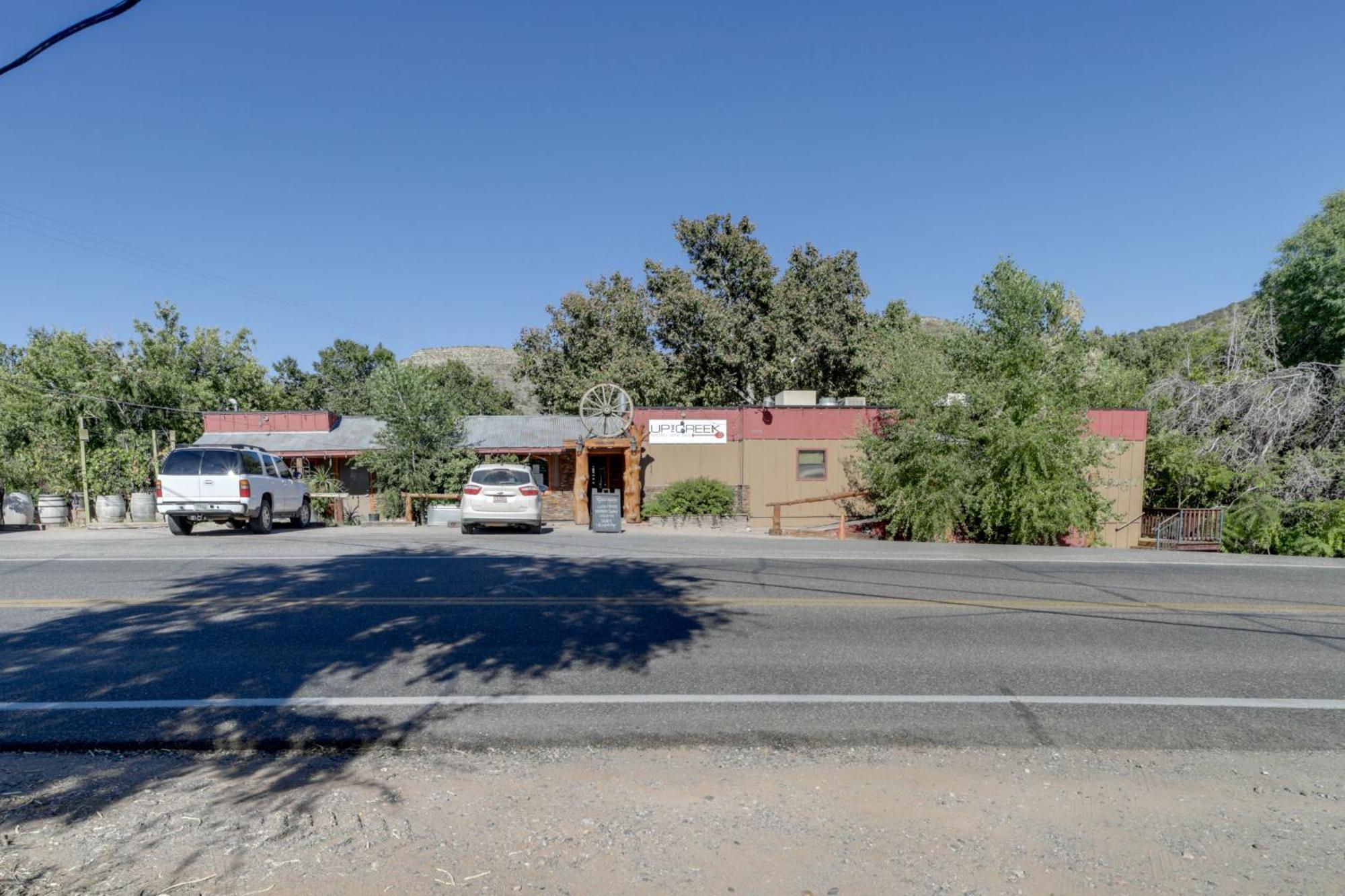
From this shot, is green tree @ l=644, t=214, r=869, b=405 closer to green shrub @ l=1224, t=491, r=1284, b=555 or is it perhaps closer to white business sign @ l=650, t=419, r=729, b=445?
white business sign @ l=650, t=419, r=729, b=445

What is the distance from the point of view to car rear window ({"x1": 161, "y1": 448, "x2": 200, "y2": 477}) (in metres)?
17.3

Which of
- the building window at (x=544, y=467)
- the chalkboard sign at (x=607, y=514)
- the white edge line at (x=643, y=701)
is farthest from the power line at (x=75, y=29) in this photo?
the building window at (x=544, y=467)

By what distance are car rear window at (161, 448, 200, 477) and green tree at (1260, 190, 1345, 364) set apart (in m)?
33.9

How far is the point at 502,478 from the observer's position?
1861 cm

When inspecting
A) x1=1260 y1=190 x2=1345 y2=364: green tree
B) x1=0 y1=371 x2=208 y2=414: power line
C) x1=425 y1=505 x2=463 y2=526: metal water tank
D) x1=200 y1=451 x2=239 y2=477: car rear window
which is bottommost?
x1=425 y1=505 x2=463 y2=526: metal water tank

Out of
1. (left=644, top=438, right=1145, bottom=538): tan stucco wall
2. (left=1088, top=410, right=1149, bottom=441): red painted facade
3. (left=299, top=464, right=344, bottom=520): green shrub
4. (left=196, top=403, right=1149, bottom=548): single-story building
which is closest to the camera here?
(left=1088, top=410, right=1149, bottom=441): red painted facade

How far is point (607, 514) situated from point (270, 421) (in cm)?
1781

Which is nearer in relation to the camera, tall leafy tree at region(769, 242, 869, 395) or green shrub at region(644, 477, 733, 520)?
green shrub at region(644, 477, 733, 520)

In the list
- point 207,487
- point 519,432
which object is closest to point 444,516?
point 207,487

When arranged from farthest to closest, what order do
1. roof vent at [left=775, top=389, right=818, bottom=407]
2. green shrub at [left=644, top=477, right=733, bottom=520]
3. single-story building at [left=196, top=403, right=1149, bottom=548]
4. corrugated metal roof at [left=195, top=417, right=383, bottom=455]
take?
corrugated metal roof at [left=195, top=417, right=383, bottom=455] → roof vent at [left=775, top=389, right=818, bottom=407] → single-story building at [left=196, top=403, right=1149, bottom=548] → green shrub at [left=644, top=477, right=733, bottom=520]

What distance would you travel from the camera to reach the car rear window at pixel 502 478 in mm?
18453

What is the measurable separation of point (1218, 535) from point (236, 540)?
75.6 feet

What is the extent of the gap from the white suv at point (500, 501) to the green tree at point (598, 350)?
20.9 metres

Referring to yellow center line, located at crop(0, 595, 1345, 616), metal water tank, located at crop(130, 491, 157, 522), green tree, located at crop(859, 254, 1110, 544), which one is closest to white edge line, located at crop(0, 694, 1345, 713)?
yellow center line, located at crop(0, 595, 1345, 616)
